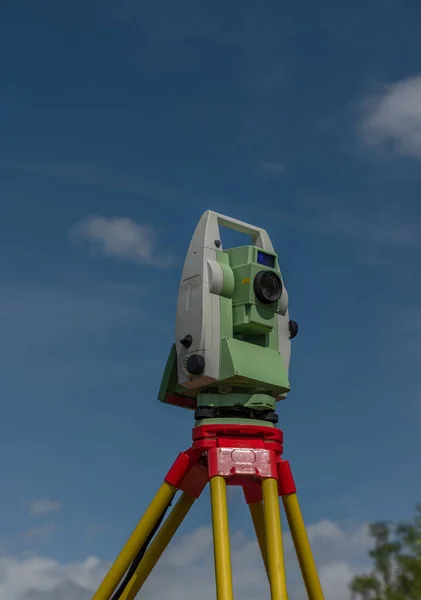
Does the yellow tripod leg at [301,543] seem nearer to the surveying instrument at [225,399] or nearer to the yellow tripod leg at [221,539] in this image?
the surveying instrument at [225,399]

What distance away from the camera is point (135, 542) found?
1456 cm

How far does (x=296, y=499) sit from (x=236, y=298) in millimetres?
3590

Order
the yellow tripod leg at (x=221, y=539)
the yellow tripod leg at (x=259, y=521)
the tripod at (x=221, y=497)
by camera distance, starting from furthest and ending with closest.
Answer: the yellow tripod leg at (x=259, y=521) < the tripod at (x=221, y=497) < the yellow tripod leg at (x=221, y=539)

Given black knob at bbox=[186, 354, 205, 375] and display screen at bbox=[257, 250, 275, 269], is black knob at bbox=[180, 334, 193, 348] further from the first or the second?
display screen at bbox=[257, 250, 275, 269]

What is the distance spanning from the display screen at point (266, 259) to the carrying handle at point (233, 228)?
266 millimetres

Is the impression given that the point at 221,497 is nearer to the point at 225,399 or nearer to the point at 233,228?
the point at 225,399

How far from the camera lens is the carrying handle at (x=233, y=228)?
51.3ft

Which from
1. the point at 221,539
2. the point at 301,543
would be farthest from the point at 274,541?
the point at 301,543

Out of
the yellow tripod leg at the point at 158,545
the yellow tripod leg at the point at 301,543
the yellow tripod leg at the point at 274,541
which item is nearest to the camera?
the yellow tripod leg at the point at 274,541

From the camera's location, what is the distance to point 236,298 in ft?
49.7

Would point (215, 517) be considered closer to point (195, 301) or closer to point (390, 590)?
point (195, 301)

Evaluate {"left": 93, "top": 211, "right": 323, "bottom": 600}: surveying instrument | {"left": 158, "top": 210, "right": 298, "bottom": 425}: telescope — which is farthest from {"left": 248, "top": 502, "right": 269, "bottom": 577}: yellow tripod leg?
{"left": 158, "top": 210, "right": 298, "bottom": 425}: telescope

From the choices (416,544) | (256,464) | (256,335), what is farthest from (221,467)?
(416,544)

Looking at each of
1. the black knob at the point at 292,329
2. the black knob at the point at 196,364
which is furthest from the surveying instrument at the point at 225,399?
the black knob at the point at 292,329
